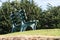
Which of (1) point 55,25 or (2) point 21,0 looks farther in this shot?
(2) point 21,0

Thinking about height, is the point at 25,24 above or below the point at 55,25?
above

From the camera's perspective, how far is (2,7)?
2980 centimetres

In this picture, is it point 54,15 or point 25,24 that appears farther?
point 54,15

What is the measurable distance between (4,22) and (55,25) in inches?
241

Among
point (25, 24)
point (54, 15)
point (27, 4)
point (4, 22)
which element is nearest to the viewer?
point (25, 24)

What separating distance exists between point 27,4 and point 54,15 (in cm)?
434

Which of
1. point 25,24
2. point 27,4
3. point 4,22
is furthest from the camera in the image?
point 27,4

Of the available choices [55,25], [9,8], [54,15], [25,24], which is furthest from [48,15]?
[25,24]

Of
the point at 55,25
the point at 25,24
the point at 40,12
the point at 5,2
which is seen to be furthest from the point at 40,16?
the point at 25,24

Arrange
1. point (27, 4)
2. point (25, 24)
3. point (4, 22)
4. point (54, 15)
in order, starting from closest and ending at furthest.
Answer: point (25, 24), point (4, 22), point (27, 4), point (54, 15)

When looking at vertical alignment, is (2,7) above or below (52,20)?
above

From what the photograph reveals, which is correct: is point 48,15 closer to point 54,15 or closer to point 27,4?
point 54,15

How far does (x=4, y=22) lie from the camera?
27344mm

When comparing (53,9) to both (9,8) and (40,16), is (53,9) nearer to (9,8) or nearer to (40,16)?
(40,16)
